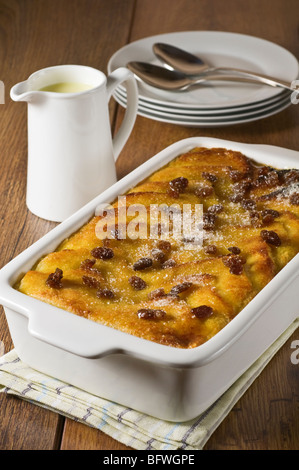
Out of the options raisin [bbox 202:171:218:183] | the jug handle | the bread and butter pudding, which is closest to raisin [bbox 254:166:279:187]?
the bread and butter pudding

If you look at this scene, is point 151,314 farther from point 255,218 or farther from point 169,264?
point 255,218

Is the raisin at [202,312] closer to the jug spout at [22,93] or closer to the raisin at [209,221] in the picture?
the raisin at [209,221]

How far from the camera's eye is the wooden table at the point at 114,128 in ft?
4.51

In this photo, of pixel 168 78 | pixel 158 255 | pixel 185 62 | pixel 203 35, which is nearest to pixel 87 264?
pixel 158 255

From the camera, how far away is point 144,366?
129cm

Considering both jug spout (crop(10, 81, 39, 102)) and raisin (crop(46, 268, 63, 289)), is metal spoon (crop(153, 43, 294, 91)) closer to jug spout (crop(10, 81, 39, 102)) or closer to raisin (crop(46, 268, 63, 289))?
jug spout (crop(10, 81, 39, 102))

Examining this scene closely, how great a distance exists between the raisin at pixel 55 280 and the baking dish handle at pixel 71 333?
9cm

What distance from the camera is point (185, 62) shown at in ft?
8.49

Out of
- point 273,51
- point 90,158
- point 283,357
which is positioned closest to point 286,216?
point 283,357

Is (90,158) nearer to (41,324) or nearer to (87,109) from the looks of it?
(87,109)

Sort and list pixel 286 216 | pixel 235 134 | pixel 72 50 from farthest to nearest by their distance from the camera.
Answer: pixel 72 50
pixel 235 134
pixel 286 216

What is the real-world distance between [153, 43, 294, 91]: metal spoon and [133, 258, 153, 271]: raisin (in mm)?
1152

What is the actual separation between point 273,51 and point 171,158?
3.22 ft

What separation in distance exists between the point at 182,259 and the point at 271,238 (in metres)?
0.20
